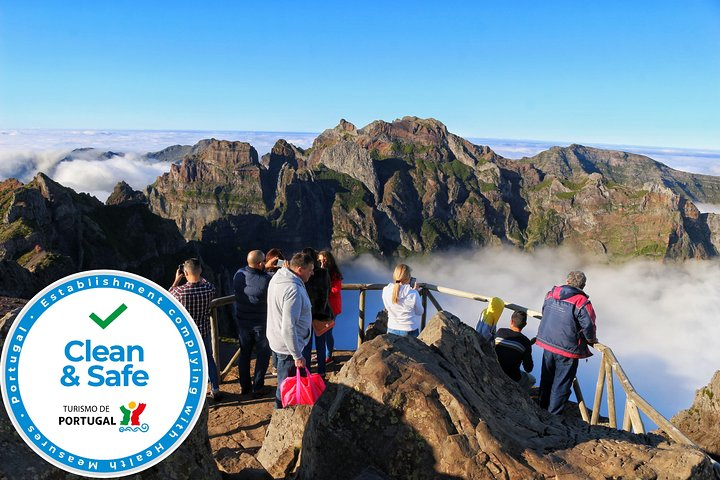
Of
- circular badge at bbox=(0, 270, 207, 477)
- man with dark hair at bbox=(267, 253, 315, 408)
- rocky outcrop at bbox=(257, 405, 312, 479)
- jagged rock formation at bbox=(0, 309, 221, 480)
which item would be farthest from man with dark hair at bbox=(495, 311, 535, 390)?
circular badge at bbox=(0, 270, 207, 477)

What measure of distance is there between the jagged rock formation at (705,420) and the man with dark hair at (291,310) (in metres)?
11.4

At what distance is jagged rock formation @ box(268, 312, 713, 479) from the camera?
4.38 meters

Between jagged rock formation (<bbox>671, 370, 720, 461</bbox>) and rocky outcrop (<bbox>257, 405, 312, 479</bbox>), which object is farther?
jagged rock formation (<bbox>671, 370, 720, 461</bbox>)

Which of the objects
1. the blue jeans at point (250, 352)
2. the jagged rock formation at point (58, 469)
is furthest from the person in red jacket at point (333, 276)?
the jagged rock formation at point (58, 469)

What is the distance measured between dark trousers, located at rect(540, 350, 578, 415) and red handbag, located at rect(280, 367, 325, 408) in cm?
548

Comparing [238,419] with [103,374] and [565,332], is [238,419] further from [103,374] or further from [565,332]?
[565,332]

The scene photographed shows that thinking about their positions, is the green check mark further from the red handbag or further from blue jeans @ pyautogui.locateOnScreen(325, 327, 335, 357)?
blue jeans @ pyautogui.locateOnScreen(325, 327, 335, 357)

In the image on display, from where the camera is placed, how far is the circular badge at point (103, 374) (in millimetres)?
3500

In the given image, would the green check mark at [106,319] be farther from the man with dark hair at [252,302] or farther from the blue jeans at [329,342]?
the blue jeans at [329,342]

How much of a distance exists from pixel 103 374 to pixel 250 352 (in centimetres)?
615

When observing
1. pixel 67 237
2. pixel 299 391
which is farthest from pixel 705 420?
pixel 67 237

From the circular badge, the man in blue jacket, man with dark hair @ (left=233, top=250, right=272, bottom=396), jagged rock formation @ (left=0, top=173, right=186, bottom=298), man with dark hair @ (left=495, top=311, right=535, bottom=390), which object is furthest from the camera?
jagged rock formation @ (left=0, top=173, right=186, bottom=298)

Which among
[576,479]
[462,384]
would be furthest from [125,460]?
[576,479]

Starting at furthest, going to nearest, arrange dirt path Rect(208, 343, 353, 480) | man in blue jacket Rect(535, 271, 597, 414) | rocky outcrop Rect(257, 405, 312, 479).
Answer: man in blue jacket Rect(535, 271, 597, 414)
dirt path Rect(208, 343, 353, 480)
rocky outcrop Rect(257, 405, 312, 479)
